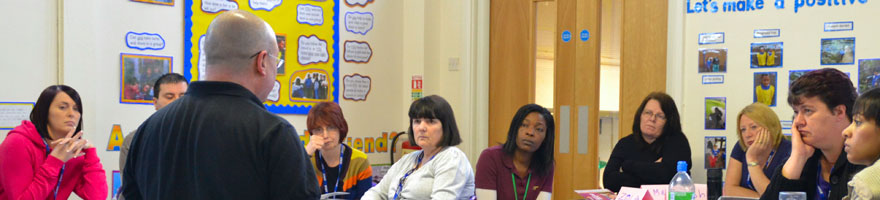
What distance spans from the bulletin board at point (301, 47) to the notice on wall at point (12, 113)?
1142 mm

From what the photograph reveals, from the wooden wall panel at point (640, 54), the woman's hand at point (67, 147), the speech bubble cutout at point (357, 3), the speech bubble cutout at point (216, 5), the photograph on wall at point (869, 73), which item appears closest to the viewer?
the woman's hand at point (67, 147)

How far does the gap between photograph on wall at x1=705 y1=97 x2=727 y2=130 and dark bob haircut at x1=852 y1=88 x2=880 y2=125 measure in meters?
2.75

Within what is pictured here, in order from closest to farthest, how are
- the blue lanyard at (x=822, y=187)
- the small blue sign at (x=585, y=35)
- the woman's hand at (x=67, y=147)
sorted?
the blue lanyard at (x=822, y=187) → the woman's hand at (x=67, y=147) → the small blue sign at (x=585, y=35)

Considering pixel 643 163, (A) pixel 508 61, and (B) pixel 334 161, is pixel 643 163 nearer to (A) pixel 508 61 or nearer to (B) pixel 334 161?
(B) pixel 334 161

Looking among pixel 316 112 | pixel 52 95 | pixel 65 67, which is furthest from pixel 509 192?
pixel 65 67

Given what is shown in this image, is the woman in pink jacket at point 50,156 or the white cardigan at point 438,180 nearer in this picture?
the white cardigan at point 438,180

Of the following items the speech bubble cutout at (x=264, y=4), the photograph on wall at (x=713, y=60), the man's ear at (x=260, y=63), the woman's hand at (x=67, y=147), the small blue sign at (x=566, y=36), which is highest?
the speech bubble cutout at (x=264, y=4)

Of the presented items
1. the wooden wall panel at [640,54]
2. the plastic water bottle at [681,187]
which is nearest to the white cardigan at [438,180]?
the plastic water bottle at [681,187]

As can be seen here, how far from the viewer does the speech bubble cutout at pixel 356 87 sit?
6.36 meters

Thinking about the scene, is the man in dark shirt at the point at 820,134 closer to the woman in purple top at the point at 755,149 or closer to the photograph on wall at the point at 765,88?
the woman in purple top at the point at 755,149

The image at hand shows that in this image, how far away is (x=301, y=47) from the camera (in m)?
6.05

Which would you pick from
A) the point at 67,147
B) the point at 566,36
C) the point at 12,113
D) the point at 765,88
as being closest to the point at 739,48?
the point at 765,88

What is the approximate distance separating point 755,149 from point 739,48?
4.56ft

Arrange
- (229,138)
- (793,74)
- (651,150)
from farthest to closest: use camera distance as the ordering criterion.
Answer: (793,74) < (651,150) < (229,138)
